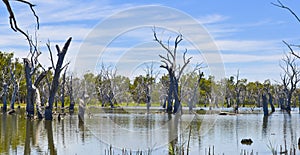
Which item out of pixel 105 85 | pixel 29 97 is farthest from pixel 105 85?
pixel 29 97

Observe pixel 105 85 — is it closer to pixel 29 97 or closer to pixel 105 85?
pixel 105 85

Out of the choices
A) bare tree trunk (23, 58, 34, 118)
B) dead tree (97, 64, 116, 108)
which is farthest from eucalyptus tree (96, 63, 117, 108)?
bare tree trunk (23, 58, 34, 118)

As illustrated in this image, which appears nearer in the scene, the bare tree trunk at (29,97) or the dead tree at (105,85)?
the bare tree trunk at (29,97)

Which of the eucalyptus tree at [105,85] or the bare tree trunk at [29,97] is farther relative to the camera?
the eucalyptus tree at [105,85]

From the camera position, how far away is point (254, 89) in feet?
323

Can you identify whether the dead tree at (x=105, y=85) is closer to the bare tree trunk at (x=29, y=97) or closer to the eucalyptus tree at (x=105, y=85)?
the eucalyptus tree at (x=105, y=85)

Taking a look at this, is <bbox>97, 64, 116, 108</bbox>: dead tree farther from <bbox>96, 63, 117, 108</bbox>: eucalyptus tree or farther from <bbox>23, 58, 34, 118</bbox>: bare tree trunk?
<bbox>23, 58, 34, 118</bbox>: bare tree trunk

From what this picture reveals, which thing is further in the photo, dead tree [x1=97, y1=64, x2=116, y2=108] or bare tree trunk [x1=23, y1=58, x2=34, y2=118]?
dead tree [x1=97, y1=64, x2=116, y2=108]

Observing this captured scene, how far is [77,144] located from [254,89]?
82187 mm

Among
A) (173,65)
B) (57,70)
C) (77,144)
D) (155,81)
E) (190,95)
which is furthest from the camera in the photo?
(155,81)

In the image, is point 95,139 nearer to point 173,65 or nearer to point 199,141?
point 199,141

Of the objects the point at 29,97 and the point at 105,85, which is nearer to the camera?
the point at 29,97

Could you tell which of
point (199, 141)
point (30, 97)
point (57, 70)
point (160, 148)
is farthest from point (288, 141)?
point (30, 97)

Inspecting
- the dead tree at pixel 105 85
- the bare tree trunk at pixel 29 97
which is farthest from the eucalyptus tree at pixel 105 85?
the bare tree trunk at pixel 29 97
